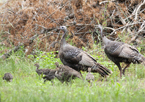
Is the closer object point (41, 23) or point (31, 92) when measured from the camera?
point (31, 92)

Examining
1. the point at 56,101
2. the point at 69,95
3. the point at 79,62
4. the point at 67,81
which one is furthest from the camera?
the point at 79,62

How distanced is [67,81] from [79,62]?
737 millimetres

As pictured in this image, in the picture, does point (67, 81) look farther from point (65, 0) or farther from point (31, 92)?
point (65, 0)

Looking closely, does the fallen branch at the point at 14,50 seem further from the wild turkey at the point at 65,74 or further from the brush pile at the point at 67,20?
the wild turkey at the point at 65,74

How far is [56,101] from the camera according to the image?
4.19m

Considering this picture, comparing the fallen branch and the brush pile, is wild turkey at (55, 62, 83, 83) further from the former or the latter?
the fallen branch

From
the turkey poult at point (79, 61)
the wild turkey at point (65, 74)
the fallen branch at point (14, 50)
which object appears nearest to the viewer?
the wild turkey at point (65, 74)

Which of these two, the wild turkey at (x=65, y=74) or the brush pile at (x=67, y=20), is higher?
the brush pile at (x=67, y=20)

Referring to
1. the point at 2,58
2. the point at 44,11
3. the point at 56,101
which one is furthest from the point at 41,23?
the point at 56,101

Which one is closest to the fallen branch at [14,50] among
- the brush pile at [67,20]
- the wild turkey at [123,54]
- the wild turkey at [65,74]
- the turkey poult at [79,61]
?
the brush pile at [67,20]

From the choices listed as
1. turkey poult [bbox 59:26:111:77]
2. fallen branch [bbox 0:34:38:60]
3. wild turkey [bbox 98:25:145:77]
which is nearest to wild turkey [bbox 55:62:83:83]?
turkey poult [bbox 59:26:111:77]

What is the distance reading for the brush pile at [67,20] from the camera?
9312 millimetres

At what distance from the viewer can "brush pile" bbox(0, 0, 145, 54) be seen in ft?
30.6

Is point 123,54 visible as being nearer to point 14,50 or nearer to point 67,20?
point 67,20
